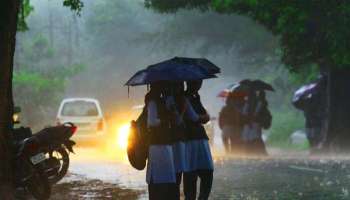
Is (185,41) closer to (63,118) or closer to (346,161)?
(63,118)

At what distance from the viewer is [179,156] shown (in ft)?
31.7

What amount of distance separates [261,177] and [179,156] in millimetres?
6806

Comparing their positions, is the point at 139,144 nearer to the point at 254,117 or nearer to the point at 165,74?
the point at 165,74

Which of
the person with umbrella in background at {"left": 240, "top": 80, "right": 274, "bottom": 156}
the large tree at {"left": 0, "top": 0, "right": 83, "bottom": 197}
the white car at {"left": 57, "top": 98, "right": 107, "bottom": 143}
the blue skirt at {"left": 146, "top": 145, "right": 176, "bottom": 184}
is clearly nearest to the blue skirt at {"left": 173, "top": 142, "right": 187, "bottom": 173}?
the blue skirt at {"left": 146, "top": 145, "right": 176, "bottom": 184}

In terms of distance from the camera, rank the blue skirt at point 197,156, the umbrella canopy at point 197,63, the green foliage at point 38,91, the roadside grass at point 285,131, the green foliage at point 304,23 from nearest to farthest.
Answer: the blue skirt at point 197,156 < the umbrella canopy at point 197,63 < the green foliage at point 304,23 < the roadside grass at point 285,131 < the green foliage at point 38,91

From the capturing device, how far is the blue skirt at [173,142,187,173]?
380 inches

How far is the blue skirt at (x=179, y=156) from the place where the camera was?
31.7 ft

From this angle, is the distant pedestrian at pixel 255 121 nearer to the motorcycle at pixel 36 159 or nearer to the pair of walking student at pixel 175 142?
the motorcycle at pixel 36 159

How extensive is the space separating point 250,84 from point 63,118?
19.0ft

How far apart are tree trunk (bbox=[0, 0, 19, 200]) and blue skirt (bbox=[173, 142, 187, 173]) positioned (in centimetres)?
259

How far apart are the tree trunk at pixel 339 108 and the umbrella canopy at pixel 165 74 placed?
1551 centimetres

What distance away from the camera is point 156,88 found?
953 cm

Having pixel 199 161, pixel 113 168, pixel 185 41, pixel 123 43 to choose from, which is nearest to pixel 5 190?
pixel 199 161

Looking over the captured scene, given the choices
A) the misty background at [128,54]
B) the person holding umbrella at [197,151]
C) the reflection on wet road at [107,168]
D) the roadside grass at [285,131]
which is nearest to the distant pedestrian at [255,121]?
the reflection on wet road at [107,168]
